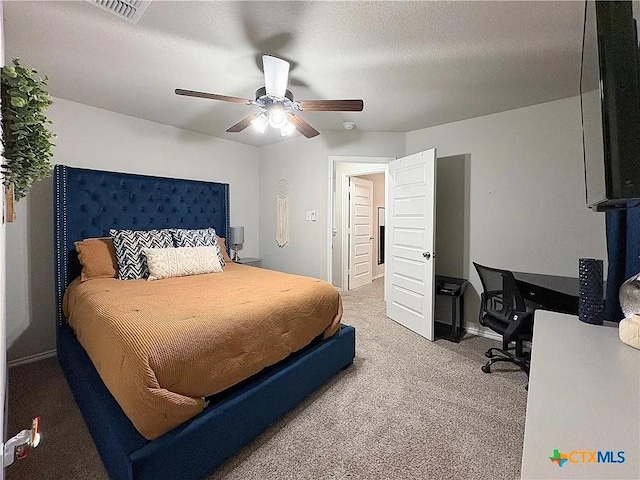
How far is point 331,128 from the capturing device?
3.71 m

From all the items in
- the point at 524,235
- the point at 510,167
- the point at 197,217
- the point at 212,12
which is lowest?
the point at 524,235

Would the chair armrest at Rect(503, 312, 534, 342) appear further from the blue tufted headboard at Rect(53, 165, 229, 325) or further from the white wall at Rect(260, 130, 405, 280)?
the blue tufted headboard at Rect(53, 165, 229, 325)

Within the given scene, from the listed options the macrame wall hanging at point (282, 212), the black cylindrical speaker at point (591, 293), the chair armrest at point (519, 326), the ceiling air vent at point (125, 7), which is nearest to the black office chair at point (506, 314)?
the chair armrest at point (519, 326)

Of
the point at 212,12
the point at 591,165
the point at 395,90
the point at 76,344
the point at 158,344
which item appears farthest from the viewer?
the point at 395,90

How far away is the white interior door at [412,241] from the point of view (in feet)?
9.96

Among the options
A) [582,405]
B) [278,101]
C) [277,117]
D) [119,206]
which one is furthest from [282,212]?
[582,405]

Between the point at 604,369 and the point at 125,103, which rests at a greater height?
the point at 125,103

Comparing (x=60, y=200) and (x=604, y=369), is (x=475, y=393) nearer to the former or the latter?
(x=604, y=369)

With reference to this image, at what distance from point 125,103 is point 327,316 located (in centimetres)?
271

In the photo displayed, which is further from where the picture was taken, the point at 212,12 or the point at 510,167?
the point at 510,167

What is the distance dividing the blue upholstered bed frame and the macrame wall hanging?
0.90 meters

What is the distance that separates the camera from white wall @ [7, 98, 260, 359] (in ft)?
8.36

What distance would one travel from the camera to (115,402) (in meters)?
1.41

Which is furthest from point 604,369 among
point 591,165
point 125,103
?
point 125,103
